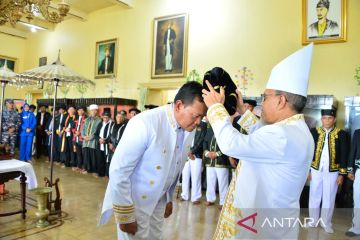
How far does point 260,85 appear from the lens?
6.59 meters

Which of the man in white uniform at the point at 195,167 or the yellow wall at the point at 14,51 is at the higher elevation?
the yellow wall at the point at 14,51

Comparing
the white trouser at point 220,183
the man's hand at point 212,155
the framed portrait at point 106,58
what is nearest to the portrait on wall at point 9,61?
the framed portrait at point 106,58

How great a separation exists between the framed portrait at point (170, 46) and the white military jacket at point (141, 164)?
6.29 m

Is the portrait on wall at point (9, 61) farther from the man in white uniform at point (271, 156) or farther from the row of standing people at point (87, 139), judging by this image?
the man in white uniform at point (271, 156)

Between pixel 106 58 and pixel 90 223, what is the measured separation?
6.98m

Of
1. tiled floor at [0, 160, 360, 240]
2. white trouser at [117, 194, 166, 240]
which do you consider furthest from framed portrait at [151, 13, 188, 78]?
white trouser at [117, 194, 166, 240]

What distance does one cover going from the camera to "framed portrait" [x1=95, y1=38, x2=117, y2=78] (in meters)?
9.45

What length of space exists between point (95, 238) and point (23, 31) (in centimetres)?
1242

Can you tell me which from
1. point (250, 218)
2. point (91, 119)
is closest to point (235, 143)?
point (250, 218)

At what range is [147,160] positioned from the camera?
1.56 m

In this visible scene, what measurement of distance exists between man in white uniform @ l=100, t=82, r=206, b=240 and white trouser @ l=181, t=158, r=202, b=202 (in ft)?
11.5

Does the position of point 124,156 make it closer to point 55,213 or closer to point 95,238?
point 95,238

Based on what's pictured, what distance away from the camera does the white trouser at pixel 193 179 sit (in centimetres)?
515

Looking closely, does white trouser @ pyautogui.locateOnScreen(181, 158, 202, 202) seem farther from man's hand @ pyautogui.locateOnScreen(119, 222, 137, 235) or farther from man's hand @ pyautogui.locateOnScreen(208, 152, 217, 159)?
man's hand @ pyautogui.locateOnScreen(119, 222, 137, 235)
